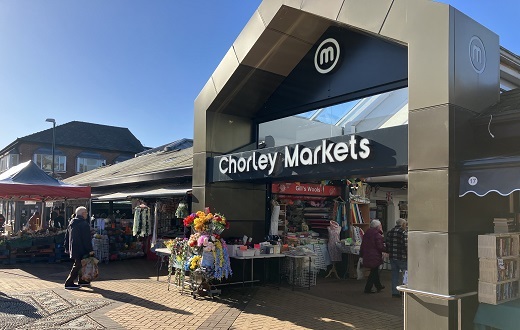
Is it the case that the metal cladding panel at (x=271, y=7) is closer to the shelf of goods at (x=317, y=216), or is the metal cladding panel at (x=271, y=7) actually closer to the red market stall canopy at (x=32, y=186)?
the shelf of goods at (x=317, y=216)

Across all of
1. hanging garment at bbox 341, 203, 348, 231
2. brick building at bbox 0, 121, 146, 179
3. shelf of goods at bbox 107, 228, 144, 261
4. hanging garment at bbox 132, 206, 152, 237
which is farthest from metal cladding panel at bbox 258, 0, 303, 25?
brick building at bbox 0, 121, 146, 179

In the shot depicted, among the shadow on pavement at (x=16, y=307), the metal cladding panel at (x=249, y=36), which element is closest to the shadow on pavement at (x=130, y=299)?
the shadow on pavement at (x=16, y=307)

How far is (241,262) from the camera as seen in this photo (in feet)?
31.0

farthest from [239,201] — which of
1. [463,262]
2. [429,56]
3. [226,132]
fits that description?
[429,56]

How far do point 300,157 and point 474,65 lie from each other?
280 cm

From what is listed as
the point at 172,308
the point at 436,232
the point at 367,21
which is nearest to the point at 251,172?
the point at 172,308

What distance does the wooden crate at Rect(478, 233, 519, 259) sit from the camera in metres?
5.06

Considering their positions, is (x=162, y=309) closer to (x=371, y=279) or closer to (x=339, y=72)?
(x=371, y=279)

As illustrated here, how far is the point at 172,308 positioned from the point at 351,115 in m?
4.42

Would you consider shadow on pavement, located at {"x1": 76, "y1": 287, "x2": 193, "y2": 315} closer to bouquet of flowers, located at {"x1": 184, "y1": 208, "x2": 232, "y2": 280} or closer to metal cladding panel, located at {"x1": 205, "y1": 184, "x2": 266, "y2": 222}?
bouquet of flowers, located at {"x1": 184, "y1": 208, "x2": 232, "y2": 280}

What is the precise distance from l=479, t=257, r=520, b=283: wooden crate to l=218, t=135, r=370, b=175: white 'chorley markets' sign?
1.94 m

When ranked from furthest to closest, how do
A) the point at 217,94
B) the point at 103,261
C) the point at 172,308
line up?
the point at 103,261 < the point at 217,94 < the point at 172,308

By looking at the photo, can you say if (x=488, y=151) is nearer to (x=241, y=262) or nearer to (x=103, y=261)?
(x=241, y=262)

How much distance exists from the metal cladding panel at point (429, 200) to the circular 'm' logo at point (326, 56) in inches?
129
